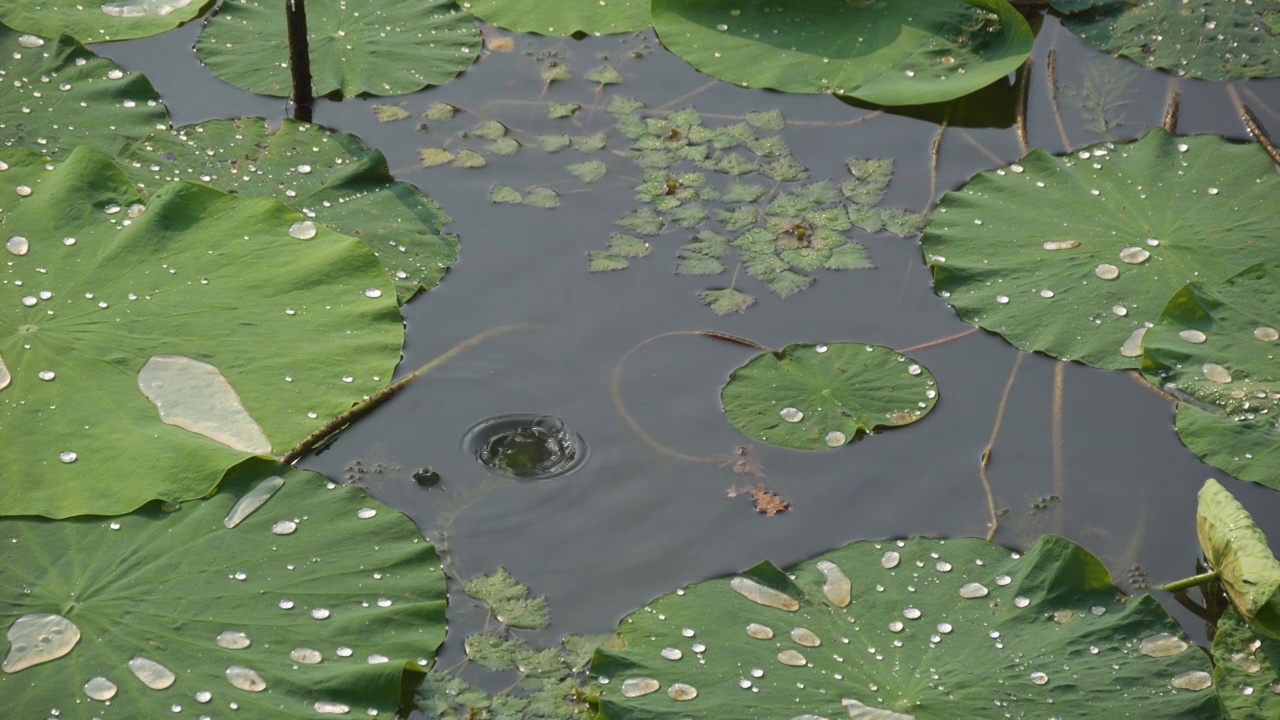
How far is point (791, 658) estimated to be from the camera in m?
1.94

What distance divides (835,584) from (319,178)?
1.65 m

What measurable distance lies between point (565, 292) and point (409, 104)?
3.08 feet

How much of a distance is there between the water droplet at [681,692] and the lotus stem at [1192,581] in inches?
38.0

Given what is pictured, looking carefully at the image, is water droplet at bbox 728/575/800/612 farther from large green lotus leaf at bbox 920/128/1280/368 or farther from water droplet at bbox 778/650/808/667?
large green lotus leaf at bbox 920/128/1280/368

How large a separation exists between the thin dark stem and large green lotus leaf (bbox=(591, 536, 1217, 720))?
1.88 m

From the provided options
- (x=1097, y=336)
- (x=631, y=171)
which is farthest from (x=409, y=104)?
(x=1097, y=336)

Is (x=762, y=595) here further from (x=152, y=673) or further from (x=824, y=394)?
(x=152, y=673)

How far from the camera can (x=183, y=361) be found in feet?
7.70

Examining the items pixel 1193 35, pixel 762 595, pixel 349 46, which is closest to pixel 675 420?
pixel 762 595

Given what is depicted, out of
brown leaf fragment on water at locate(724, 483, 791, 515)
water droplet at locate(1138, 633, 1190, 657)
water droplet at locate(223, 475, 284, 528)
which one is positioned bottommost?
brown leaf fragment on water at locate(724, 483, 791, 515)

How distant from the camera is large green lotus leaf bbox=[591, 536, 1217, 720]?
74.0 inches

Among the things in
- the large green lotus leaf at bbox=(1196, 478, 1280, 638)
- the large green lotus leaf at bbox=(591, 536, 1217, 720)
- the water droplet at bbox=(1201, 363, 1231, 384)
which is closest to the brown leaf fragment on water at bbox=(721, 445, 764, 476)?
the large green lotus leaf at bbox=(591, 536, 1217, 720)

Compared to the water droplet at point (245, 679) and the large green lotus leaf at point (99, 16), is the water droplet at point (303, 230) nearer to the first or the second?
the water droplet at point (245, 679)

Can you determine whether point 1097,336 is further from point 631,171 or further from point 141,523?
point 141,523
